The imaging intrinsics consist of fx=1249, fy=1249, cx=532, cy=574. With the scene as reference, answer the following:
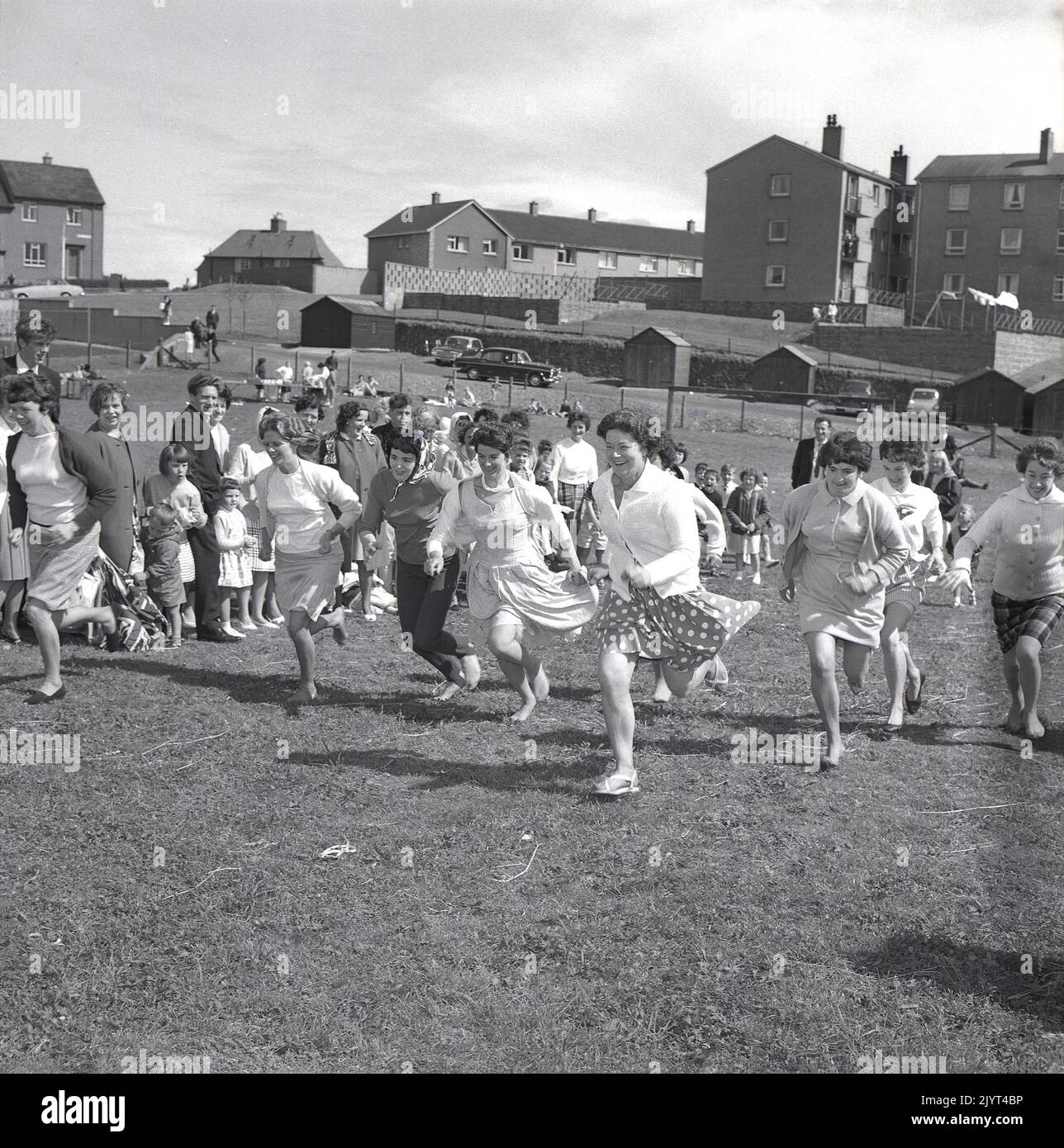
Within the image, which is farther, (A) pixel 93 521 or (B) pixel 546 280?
(B) pixel 546 280

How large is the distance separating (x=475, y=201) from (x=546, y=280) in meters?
12.5

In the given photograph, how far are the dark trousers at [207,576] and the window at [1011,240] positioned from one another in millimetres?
64733

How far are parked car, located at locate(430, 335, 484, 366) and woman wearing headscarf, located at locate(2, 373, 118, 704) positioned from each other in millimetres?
40362

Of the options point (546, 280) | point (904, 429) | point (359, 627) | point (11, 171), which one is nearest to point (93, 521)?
point (359, 627)

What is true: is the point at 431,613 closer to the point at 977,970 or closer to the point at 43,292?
the point at 977,970

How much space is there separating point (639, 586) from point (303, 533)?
292 cm

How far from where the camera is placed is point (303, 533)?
8422 millimetres

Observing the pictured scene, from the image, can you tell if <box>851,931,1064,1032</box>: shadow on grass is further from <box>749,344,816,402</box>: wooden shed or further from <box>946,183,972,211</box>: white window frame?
<box>946,183,972,211</box>: white window frame

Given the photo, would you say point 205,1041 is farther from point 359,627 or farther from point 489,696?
point 359,627

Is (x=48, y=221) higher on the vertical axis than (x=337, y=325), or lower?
higher

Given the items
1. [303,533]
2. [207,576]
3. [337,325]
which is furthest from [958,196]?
[303,533]

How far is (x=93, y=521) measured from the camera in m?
8.05

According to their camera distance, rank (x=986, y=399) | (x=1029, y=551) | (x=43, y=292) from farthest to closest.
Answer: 1. (x=43, y=292)
2. (x=986, y=399)
3. (x=1029, y=551)

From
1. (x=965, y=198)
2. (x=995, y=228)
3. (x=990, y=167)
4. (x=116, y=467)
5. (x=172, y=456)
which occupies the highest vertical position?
(x=990, y=167)
